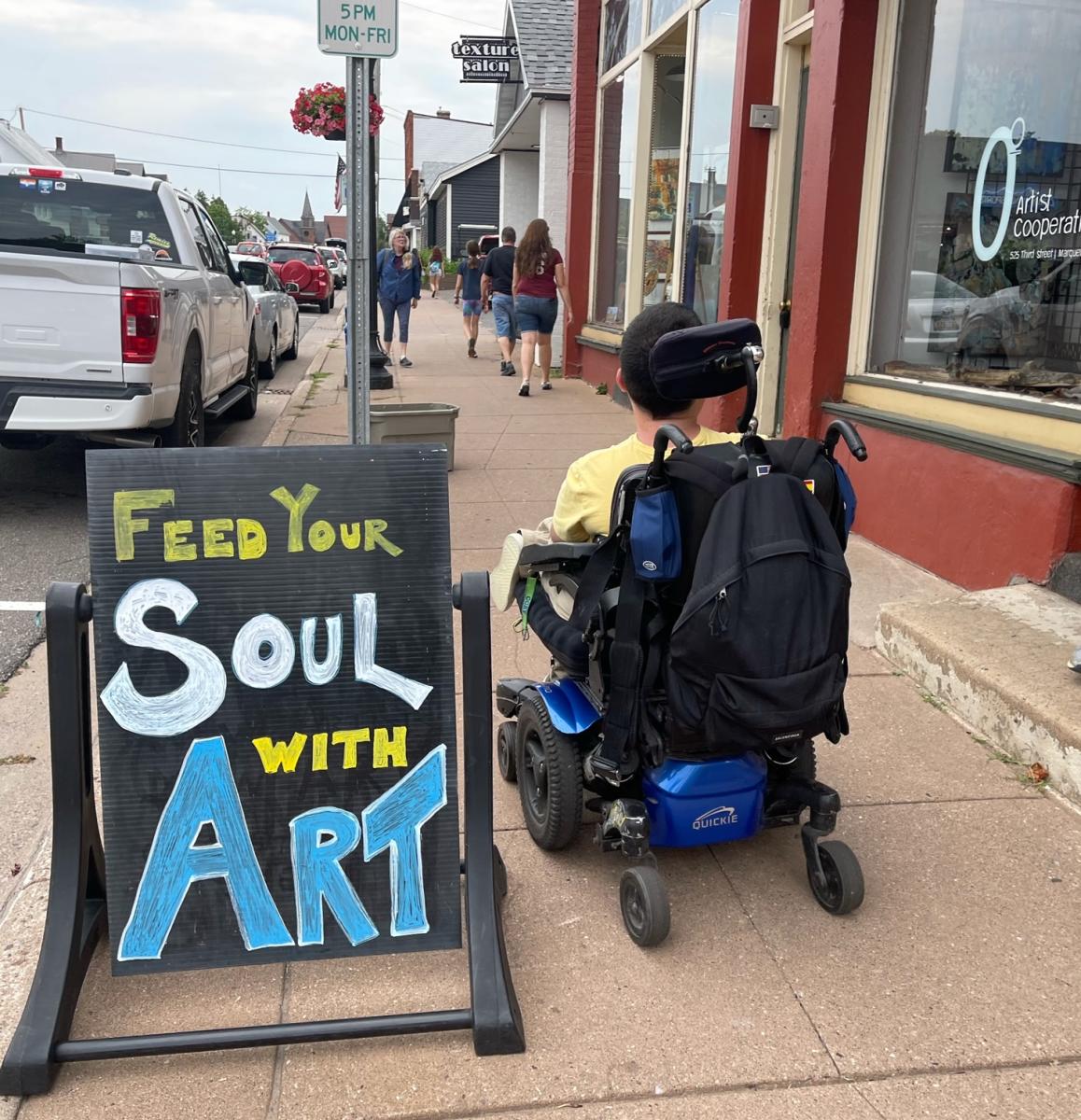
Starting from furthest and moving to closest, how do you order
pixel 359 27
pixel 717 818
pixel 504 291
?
pixel 504 291 → pixel 359 27 → pixel 717 818

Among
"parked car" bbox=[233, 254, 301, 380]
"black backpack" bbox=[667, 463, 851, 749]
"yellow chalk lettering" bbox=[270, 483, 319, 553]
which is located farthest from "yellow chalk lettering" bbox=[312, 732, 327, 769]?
"parked car" bbox=[233, 254, 301, 380]

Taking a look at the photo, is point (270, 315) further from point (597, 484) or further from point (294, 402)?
point (597, 484)

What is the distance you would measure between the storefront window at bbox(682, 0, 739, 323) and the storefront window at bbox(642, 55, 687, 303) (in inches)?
19.0

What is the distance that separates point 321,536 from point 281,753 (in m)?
0.50

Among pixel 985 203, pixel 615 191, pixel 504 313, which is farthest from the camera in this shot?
pixel 504 313

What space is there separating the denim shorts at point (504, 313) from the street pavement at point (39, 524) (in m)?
4.22

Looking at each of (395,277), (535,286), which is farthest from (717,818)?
(395,277)

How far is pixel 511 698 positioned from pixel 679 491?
124cm

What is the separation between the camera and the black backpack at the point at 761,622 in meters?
2.41

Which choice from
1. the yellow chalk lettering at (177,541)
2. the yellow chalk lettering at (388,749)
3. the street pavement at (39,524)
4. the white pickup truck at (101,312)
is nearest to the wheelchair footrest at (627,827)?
the yellow chalk lettering at (388,749)

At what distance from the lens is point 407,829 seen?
2529 mm

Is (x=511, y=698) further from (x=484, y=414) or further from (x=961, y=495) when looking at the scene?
(x=484, y=414)

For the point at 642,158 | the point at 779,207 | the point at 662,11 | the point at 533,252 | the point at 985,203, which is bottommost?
the point at 533,252

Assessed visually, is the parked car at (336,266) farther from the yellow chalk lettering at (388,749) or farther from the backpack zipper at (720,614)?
the backpack zipper at (720,614)
